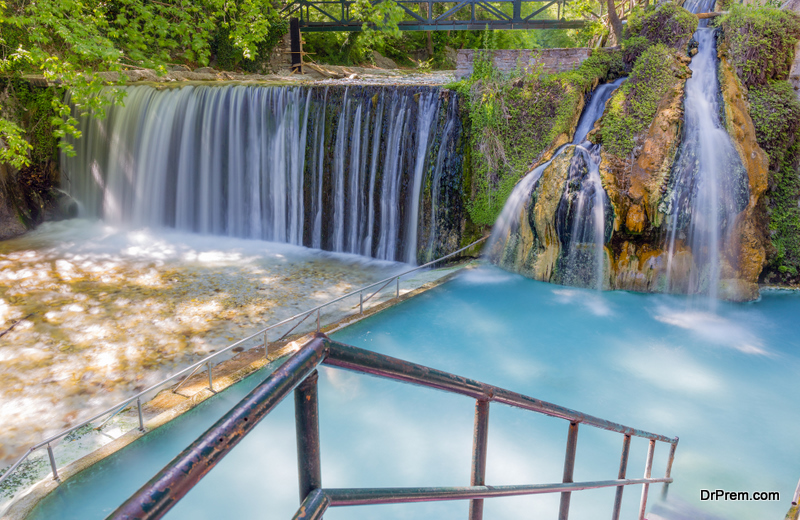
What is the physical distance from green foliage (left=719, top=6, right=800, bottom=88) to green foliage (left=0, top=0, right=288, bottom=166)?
11657mm

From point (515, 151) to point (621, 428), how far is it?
810 cm

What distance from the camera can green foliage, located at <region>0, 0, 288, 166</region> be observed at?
10.2 metres

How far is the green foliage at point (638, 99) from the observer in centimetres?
884

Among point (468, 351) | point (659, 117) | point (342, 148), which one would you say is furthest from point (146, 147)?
point (659, 117)

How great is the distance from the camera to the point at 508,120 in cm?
1009

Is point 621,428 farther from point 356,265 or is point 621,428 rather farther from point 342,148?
point 342,148

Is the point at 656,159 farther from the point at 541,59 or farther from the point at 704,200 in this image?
the point at 541,59

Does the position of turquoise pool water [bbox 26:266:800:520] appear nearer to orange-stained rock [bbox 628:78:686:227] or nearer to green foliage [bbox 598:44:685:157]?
orange-stained rock [bbox 628:78:686:227]

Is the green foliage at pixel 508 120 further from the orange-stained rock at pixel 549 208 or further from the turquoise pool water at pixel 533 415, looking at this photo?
the turquoise pool water at pixel 533 415

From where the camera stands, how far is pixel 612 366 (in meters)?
6.42

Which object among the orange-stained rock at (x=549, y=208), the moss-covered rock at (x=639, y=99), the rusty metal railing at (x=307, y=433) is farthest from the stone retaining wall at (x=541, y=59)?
the rusty metal railing at (x=307, y=433)

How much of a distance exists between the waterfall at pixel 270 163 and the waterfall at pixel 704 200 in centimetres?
430

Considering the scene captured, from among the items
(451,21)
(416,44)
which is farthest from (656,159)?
(416,44)

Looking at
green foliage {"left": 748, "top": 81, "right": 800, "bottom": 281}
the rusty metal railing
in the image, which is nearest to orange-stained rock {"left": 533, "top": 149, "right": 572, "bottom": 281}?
green foliage {"left": 748, "top": 81, "right": 800, "bottom": 281}
